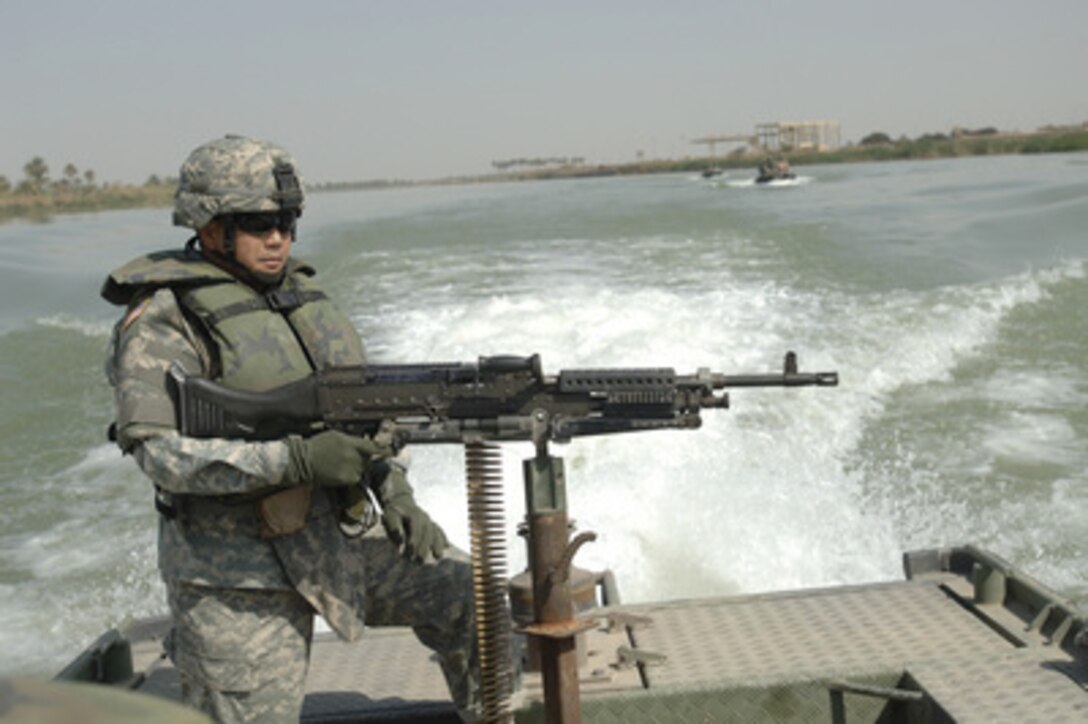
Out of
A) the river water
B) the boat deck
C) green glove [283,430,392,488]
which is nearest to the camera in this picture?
green glove [283,430,392,488]

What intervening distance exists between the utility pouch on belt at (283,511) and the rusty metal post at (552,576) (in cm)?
55

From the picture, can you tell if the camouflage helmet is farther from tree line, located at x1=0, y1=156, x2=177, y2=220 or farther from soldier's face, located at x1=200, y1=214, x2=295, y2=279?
tree line, located at x1=0, y1=156, x2=177, y2=220

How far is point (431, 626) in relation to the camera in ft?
12.3

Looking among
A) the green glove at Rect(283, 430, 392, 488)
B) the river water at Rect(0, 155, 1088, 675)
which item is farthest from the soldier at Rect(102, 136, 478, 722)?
the river water at Rect(0, 155, 1088, 675)

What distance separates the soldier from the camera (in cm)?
323

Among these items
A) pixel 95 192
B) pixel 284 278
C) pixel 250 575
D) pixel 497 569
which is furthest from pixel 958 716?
pixel 95 192

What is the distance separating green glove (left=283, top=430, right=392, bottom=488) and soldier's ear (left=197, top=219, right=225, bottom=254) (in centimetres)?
58

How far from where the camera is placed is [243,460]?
125 inches

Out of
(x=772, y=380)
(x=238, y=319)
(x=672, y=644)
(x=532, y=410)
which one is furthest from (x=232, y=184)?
(x=672, y=644)

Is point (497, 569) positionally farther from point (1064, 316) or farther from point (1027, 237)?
point (1027, 237)

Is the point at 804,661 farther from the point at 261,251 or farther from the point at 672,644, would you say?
the point at 261,251

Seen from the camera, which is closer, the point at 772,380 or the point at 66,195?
the point at 772,380

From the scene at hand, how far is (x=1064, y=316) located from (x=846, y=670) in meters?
10.1

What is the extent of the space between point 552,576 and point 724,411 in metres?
6.75
